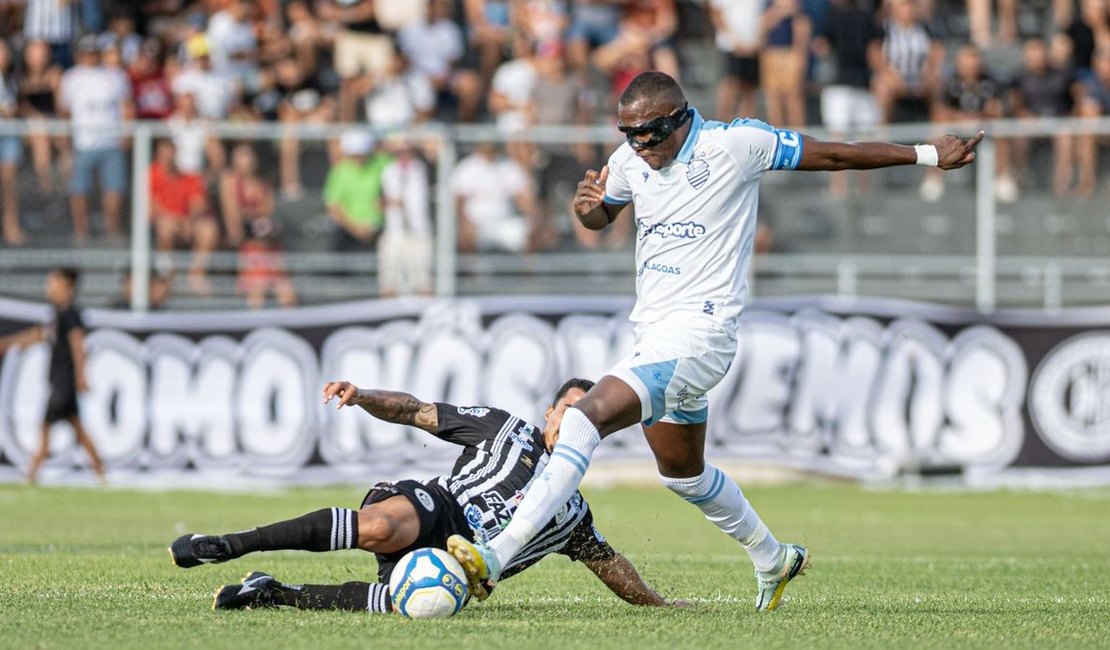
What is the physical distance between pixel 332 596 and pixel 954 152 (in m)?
3.70

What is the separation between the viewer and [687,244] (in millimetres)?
8516

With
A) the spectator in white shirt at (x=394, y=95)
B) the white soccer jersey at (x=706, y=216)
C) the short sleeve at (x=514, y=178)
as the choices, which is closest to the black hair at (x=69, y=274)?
the spectator in white shirt at (x=394, y=95)

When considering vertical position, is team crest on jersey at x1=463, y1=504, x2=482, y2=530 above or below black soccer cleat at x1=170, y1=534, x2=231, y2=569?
above

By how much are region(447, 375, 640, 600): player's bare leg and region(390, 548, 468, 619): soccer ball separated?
0.11 meters

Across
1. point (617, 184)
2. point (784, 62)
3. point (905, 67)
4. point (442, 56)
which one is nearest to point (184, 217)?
point (442, 56)

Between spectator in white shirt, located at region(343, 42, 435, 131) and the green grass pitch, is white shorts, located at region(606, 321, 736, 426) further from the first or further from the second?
spectator in white shirt, located at region(343, 42, 435, 131)

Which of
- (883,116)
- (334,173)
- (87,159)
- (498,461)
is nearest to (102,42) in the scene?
(87,159)

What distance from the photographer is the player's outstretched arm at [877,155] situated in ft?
27.3

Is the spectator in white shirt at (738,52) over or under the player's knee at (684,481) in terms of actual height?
over

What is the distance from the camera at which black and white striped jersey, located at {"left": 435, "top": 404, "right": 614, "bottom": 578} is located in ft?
26.4

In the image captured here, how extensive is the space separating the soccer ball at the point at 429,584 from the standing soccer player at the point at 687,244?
795 millimetres

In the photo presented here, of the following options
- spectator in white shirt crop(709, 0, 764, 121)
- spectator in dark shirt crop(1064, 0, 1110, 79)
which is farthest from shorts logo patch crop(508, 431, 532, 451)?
spectator in dark shirt crop(1064, 0, 1110, 79)

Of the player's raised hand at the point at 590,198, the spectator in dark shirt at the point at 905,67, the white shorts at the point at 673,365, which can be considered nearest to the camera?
the white shorts at the point at 673,365

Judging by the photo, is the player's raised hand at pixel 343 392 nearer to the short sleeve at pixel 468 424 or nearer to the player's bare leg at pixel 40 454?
the short sleeve at pixel 468 424
